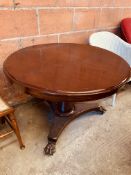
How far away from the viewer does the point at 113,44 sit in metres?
2.01

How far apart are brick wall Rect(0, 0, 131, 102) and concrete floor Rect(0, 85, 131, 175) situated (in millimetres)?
415

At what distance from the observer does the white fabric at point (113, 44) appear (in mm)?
1866

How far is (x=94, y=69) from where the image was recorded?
1.10 metres

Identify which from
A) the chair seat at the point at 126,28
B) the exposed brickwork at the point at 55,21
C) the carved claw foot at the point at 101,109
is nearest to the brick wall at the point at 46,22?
the exposed brickwork at the point at 55,21

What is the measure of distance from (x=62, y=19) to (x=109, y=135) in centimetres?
120

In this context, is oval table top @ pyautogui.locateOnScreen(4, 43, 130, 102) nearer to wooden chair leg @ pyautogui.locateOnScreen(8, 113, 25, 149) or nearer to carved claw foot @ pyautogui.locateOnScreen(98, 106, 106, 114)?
wooden chair leg @ pyautogui.locateOnScreen(8, 113, 25, 149)

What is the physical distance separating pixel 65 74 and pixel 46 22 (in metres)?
0.84

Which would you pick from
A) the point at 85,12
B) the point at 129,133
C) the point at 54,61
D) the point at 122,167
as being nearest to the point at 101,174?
the point at 122,167

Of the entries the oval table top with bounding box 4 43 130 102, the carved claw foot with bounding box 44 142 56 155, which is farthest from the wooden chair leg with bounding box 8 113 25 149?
the oval table top with bounding box 4 43 130 102

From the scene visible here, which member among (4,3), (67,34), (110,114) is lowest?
(110,114)

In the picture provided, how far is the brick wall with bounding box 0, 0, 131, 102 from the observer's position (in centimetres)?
146

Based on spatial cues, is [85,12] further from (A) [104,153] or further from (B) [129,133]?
(A) [104,153]

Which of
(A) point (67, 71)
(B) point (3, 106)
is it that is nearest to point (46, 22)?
(A) point (67, 71)

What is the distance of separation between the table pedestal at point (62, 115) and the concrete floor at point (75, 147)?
7 centimetres
